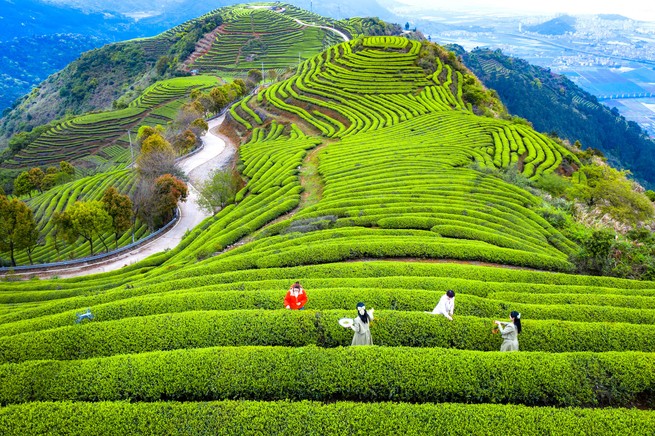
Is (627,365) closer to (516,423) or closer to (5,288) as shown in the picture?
(516,423)

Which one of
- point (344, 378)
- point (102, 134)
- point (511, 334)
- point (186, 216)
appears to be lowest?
point (102, 134)

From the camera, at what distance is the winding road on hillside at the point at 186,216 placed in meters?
29.2

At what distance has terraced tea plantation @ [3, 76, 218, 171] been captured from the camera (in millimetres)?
91000

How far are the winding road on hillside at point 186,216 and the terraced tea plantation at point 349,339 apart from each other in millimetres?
4423

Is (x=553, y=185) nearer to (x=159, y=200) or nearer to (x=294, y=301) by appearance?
(x=294, y=301)

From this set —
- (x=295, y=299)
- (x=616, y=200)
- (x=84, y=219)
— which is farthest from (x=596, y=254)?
(x=84, y=219)

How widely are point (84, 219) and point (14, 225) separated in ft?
17.6

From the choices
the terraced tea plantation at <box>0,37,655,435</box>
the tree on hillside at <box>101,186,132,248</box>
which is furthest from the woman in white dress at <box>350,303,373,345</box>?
the tree on hillside at <box>101,186,132,248</box>

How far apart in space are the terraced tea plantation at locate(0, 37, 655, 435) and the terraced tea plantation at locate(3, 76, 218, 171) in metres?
77.1

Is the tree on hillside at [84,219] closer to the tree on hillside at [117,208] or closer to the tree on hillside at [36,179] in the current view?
the tree on hillside at [117,208]

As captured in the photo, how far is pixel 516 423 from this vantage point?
27.0 feet

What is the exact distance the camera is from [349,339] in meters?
11.1

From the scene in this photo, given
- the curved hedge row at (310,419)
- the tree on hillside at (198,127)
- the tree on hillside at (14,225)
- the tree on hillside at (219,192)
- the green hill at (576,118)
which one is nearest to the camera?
the curved hedge row at (310,419)

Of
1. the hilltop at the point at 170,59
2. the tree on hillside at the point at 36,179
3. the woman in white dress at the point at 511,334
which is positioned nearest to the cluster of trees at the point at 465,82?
the hilltop at the point at 170,59
